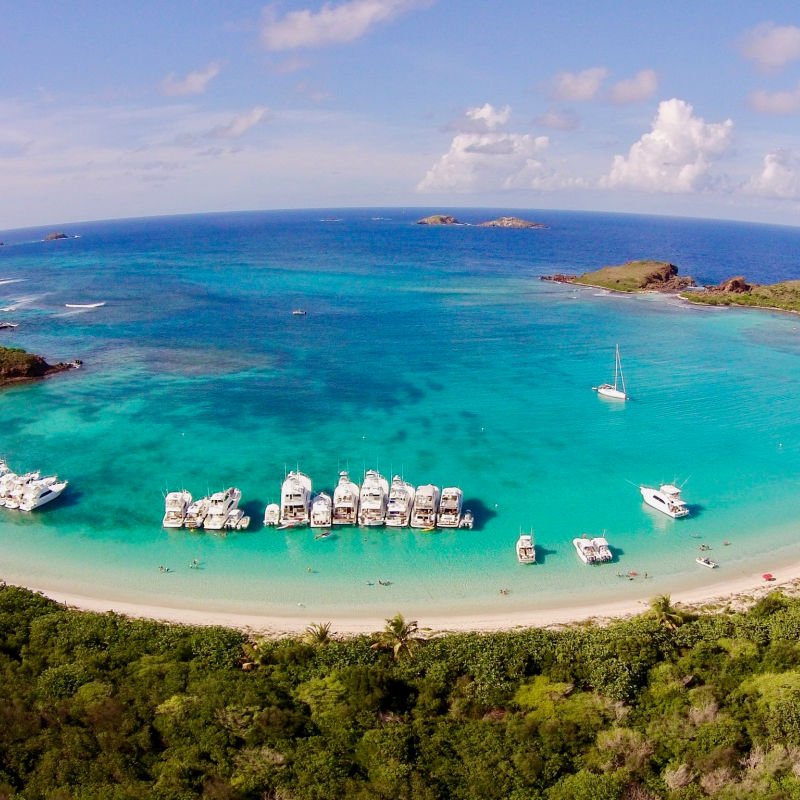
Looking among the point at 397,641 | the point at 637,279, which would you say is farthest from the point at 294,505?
the point at 637,279

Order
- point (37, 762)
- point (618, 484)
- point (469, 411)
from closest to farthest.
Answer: point (37, 762) → point (618, 484) → point (469, 411)

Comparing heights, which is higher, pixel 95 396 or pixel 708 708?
pixel 95 396

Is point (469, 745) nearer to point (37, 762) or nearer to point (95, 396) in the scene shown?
point (37, 762)

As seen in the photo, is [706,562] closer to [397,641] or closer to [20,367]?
[397,641]

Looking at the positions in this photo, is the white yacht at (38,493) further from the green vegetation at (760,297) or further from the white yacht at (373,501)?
the green vegetation at (760,297)

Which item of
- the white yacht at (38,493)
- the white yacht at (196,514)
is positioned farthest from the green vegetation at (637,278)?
the white yacht at (38,493)

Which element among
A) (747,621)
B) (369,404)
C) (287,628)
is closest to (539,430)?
(369,404)
